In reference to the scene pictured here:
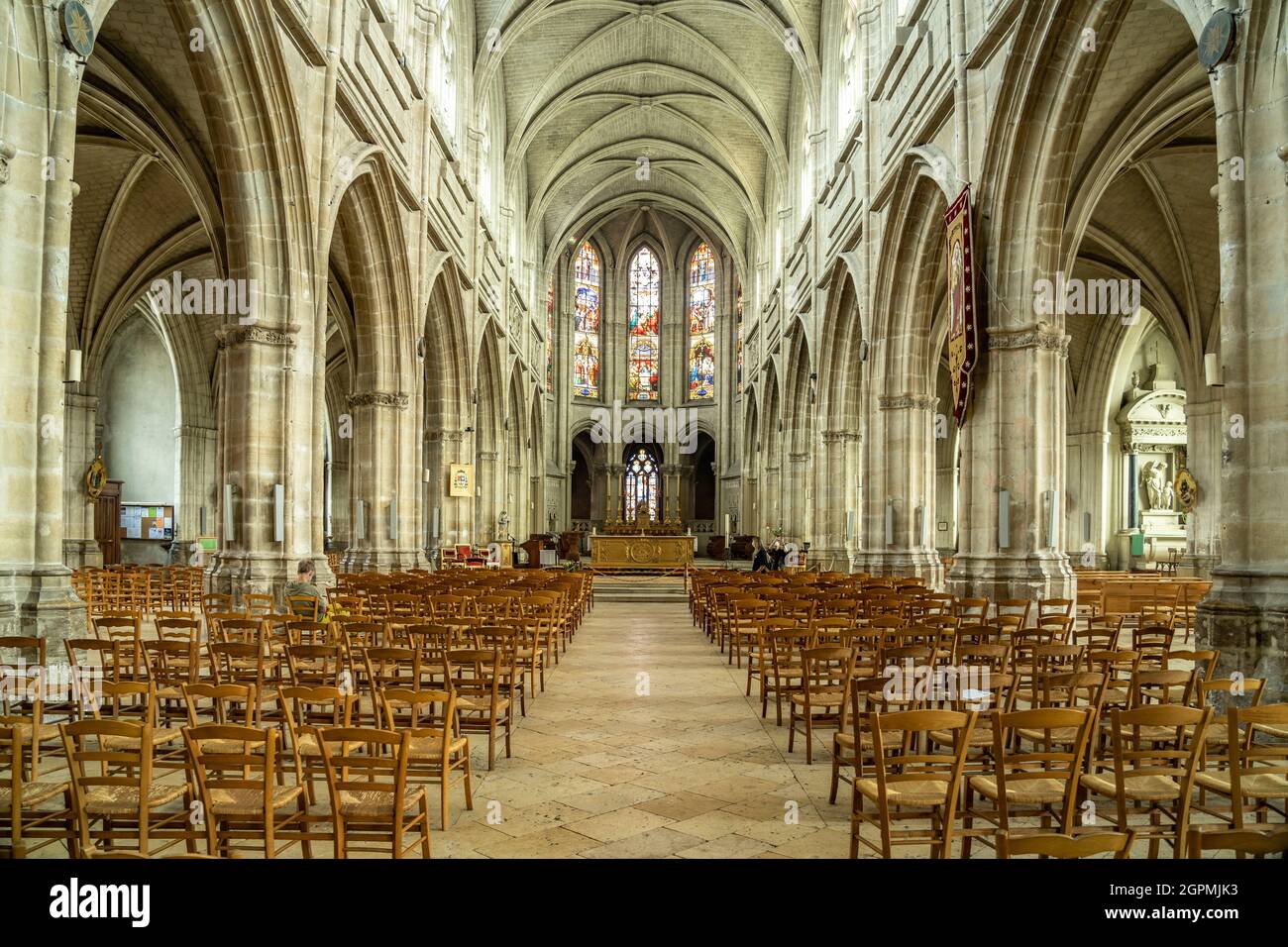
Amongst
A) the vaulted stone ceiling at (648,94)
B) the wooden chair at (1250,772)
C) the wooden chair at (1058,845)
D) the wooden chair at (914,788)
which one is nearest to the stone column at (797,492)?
the vaulted stone ceiling at (648,94)

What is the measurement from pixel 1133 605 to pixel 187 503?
25.7 m

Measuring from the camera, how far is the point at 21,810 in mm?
3936

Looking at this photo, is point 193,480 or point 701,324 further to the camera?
point 701,324

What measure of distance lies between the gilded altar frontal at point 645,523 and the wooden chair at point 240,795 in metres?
0.05

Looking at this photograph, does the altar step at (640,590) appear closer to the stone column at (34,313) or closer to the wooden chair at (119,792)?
the stone column at (34,313)

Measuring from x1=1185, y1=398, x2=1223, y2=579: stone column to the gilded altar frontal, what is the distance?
153 millimetres

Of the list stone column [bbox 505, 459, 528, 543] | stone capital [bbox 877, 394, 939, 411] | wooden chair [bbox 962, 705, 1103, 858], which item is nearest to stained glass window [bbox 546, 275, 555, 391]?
stone column [bbox 505, 459, 528, 543]

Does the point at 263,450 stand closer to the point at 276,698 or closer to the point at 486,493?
the point at 276,698

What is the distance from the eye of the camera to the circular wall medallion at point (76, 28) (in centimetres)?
771

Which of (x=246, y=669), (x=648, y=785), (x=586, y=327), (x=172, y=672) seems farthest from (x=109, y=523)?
(x=586, y=327)

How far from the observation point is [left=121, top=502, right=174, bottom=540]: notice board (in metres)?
28.0

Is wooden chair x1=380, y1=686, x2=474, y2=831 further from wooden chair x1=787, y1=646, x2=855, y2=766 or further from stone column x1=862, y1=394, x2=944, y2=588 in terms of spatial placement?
stone column x1=862, y1=394, x2=944, y2=588

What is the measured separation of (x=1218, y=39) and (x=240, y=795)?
9.09 meters

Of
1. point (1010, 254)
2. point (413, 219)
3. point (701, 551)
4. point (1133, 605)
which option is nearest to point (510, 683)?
point (1010, 254)
